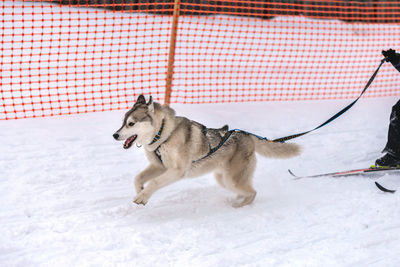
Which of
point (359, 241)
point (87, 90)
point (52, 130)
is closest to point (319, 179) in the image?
point (359, 241)

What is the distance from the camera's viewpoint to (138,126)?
3.76 meters

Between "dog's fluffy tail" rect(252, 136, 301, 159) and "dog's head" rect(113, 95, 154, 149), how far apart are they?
1.20m

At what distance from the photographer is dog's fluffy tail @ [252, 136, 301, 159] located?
14.3 ft

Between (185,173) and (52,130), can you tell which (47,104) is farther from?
(185,173)

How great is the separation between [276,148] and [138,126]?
1.53 metres

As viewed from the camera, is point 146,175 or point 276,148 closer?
point 146,175

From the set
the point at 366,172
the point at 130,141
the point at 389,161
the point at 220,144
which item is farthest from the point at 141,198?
the point at 389,161

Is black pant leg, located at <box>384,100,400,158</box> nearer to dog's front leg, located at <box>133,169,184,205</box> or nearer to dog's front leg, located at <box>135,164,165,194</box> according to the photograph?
dog's front leg, located at <box>133,169,184,205</box>

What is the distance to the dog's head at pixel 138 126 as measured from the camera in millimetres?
3723

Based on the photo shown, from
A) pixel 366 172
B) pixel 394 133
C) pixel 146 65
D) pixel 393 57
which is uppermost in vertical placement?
pixel 393 57

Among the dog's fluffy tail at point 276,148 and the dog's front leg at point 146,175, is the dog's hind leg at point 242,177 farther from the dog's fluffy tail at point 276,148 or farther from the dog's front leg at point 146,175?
the dog's front leg at point 146,175

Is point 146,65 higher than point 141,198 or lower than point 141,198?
higher

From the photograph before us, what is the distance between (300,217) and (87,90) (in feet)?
14.9

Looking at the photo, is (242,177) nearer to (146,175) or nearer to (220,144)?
(220,144)
